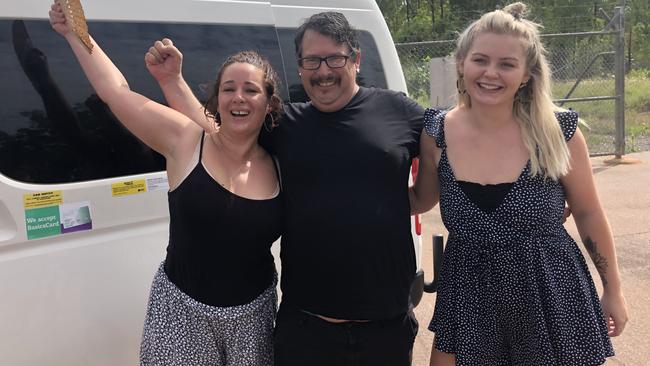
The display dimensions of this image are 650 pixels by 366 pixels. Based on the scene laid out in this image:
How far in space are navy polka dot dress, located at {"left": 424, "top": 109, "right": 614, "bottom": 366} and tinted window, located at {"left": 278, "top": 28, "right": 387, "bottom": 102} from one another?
1073 millimetres

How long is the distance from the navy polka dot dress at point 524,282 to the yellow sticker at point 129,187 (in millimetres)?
1124

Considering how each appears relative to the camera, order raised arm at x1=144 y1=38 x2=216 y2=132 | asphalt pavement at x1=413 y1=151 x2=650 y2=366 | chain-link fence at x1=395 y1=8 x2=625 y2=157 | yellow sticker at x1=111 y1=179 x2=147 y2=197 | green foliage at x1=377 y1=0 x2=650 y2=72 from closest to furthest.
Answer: raised arm at x1=144 y1=38 x2=216 y2=132 → yellow sticker at x1=111 y1=179 x2=147 y2=197 → asphalt pavement at x1=413 y1=151 x2=650 y2=366 → chain-link fence at x1=395 y1=8 x2=625 y2=157 → green foliage at x1=377 y1=0 x2=650 y2=72

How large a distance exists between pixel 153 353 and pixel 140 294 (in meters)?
0.42

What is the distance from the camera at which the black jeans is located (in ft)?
6.38

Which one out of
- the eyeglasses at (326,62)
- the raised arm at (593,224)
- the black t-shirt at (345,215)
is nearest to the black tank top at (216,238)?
the black t-shirt at (345,215)

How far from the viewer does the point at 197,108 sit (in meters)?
2.18

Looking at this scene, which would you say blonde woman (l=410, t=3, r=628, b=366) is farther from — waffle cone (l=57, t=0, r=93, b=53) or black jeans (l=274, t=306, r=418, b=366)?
waffle cone (l=57, t=0, r=93, b=53)

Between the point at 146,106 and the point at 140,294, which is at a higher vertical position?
the point at 146,106

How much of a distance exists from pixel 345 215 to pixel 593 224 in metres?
0.83

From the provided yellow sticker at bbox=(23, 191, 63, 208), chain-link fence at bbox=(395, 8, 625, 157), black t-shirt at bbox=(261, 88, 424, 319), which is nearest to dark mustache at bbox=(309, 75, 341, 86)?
black t-shirt at bbox=(261, 88, 424, 319)

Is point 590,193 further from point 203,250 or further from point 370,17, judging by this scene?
point 370,17

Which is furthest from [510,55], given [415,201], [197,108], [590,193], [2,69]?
[2,69]

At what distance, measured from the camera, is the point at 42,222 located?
1.95 m

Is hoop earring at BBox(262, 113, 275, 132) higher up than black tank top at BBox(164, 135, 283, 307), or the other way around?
hoop earring at BBox(262, 113, 275, 132)
